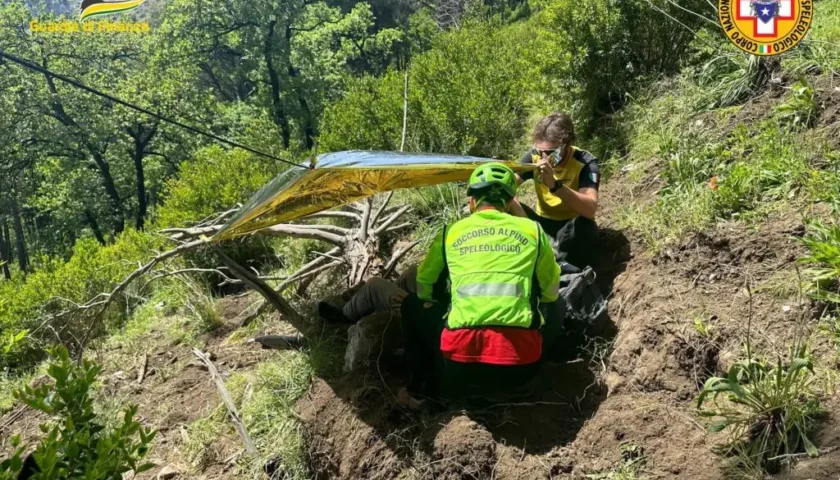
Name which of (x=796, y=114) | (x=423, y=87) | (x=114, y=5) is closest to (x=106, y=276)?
(x=423, y=87)

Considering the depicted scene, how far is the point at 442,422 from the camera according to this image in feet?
9.03

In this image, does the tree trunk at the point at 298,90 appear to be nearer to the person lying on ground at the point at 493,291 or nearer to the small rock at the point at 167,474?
the small rock at the point at 167,474

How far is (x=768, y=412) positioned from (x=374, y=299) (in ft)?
7.22

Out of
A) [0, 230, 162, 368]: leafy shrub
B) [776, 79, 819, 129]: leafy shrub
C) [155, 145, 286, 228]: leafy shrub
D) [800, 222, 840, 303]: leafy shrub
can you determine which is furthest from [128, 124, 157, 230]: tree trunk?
[800, 222, 840, 303]: leafy shrub

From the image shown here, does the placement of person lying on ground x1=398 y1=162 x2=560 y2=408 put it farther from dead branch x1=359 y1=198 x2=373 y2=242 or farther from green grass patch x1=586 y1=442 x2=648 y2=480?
dead branch x1=359 y1=198 x2=373 y2=242

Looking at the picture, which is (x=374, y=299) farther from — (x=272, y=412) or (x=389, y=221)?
(x=389, y=221)

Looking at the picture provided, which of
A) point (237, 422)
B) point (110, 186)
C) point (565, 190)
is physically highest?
point (565, 190)

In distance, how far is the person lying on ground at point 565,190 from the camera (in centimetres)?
334

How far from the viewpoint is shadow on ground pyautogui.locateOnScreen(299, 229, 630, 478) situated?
2.57m

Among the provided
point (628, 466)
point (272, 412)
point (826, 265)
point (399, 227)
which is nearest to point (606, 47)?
point (399, 227)

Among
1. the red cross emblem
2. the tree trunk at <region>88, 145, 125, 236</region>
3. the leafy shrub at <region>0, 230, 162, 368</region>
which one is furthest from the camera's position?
the tree trunk at <region>88, 145, 125, 236</region>

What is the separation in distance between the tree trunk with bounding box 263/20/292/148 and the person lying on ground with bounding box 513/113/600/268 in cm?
1968

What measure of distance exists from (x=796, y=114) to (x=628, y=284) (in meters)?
1.62

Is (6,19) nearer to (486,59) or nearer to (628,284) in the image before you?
(486,59)
